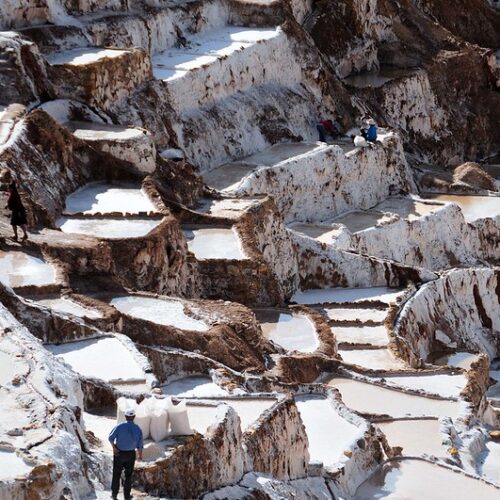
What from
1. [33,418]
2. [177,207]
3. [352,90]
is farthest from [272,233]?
[33,418]

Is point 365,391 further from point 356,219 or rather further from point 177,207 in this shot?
point 356,219

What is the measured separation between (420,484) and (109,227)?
1103 centimetres

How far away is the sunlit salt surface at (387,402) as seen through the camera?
97.2 ft

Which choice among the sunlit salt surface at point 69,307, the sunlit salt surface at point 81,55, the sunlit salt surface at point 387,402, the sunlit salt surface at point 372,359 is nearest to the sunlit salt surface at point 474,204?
the sunlit salt surface at point 81,55

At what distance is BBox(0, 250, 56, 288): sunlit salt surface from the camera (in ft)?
92.6

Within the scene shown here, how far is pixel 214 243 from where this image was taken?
36031 mm

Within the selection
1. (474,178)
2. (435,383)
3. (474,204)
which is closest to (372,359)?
(435,383)

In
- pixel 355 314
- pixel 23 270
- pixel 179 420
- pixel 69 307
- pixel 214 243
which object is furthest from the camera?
pixel 355 314

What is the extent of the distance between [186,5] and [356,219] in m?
9.22

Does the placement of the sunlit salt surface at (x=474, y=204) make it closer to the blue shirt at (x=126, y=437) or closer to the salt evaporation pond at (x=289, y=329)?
the salt evaporation pond at (x=289, y=329)

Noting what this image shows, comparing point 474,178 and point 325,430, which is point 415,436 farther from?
point 474,178

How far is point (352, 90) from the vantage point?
5516cm

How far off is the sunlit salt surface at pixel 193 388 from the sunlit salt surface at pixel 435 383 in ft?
19.4

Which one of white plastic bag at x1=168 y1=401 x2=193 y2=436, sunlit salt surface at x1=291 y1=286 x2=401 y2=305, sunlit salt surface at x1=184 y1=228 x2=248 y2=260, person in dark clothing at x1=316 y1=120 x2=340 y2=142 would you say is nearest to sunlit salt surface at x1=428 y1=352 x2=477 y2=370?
sunlit salt surface at x1=291 y1=286 x2=401 y2=305
